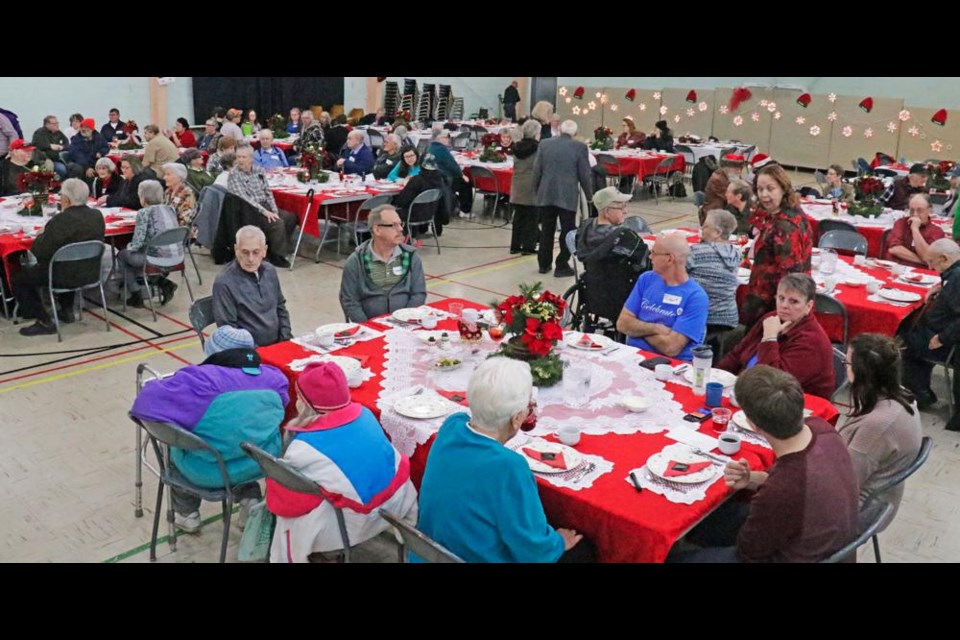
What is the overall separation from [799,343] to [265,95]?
17.8m

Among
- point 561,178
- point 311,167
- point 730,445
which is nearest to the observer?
point 730,445

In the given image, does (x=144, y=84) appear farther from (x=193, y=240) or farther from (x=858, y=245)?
(x=858, y=245)

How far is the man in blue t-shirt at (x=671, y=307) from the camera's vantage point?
4.35m

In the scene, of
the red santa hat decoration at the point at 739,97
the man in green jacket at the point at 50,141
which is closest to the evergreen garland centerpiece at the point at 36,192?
the man in green jacket at the point at 50,141

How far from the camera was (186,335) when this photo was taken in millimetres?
6586

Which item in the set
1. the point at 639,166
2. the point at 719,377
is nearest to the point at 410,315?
the point at 719,377

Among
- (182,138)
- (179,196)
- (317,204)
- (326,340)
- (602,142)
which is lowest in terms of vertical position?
(326,340)

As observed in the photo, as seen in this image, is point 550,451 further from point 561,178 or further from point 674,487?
point 561,178

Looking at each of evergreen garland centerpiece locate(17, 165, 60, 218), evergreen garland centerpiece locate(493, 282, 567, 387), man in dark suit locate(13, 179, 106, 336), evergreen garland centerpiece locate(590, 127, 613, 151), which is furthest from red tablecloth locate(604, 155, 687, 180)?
evergreen garland centerpiece locate(493, 282, 567, 387)

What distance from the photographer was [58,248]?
6.29 meters

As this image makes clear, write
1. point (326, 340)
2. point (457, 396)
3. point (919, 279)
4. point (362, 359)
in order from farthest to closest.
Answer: point (919, 279) → point (326, 340) → point (362, 359) → point (457, 396)

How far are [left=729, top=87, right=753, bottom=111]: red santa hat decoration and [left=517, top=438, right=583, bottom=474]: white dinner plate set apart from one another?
623 inches
